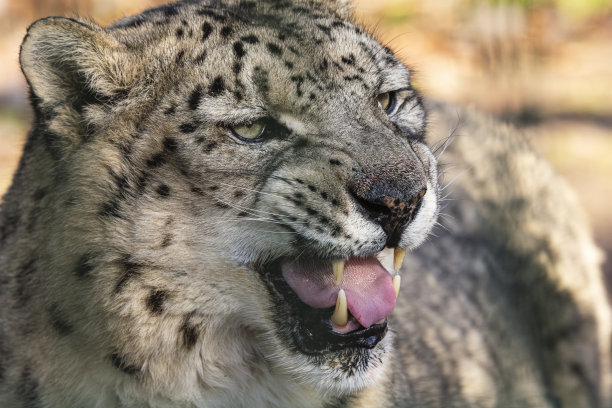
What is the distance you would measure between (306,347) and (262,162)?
77 cm

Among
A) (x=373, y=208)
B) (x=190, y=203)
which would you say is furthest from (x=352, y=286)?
(x=190, y=203)

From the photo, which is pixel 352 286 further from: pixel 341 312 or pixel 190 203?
pixel 190 203

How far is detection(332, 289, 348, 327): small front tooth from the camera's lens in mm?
3340

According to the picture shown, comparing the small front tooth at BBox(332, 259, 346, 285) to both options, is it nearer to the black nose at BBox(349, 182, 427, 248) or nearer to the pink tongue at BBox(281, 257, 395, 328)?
the pink tongue at BBox(281, 257, 395, 328)

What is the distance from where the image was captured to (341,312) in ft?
11.0

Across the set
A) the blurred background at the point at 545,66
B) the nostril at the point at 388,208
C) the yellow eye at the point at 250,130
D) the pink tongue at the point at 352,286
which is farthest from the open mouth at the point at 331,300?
the blurred background at the point at 545,66

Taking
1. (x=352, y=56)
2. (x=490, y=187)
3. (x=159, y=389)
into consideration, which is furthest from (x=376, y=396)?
(x=490, y=187)

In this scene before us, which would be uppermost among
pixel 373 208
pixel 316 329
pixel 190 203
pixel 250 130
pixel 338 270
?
pixel 250 130

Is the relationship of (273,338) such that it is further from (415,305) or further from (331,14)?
(415,305)

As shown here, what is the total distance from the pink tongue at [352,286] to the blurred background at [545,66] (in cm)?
362

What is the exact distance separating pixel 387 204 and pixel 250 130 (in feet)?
2.18

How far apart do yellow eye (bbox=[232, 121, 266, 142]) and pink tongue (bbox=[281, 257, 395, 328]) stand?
1.77 feet

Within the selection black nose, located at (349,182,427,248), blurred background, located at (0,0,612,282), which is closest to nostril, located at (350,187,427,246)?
black nose, located at (349,182,427,248)

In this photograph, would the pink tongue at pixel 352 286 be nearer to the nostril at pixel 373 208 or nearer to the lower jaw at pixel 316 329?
the lower jaw at pixel 316 329
